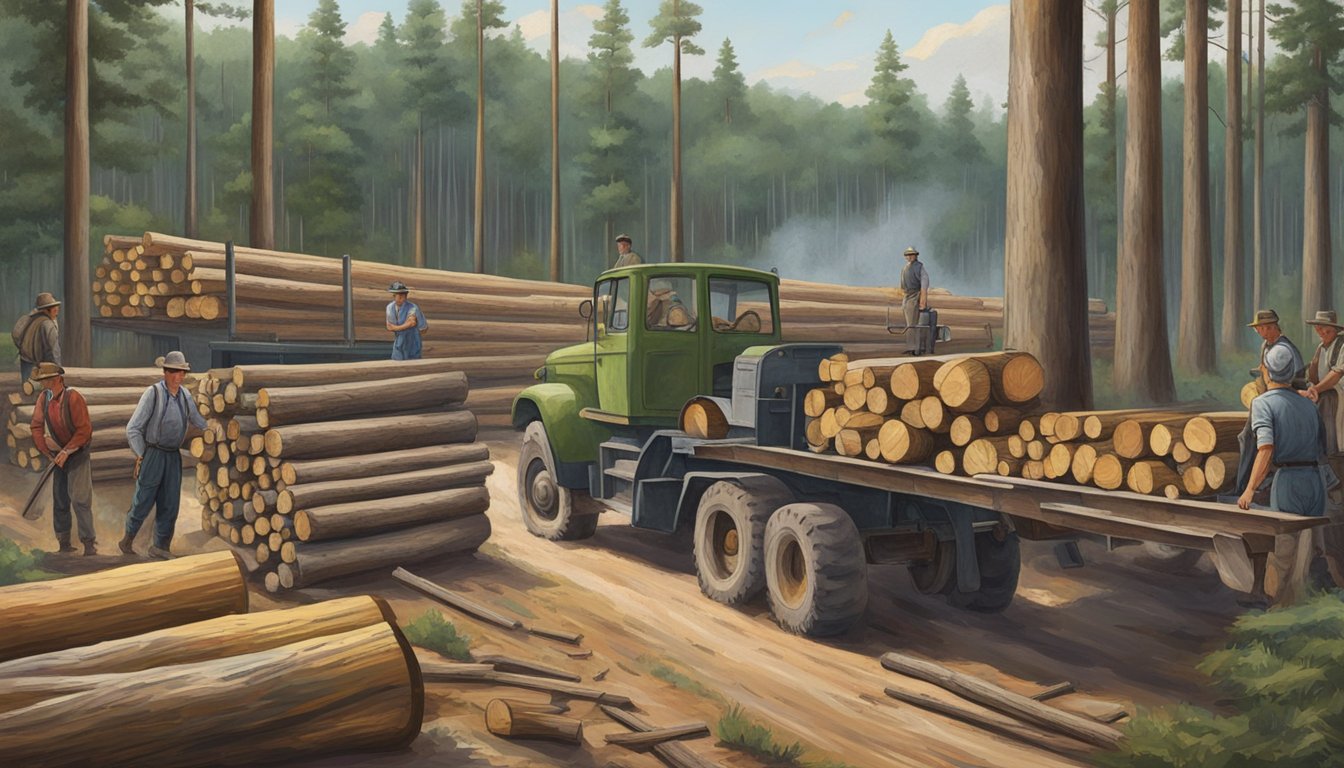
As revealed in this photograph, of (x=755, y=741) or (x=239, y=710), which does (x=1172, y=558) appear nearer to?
(x=755, y=741)

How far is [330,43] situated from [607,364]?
3739 cm

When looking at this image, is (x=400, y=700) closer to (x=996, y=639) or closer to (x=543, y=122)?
(x=996, y=639)

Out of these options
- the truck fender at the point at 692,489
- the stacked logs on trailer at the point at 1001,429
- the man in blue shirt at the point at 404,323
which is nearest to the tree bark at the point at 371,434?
the truck fender at the point at 692,489

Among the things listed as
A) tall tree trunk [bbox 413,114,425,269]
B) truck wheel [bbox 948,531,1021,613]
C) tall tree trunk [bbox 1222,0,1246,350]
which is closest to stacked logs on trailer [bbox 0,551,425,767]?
truck wheel [bbox 948,531,1021,613]

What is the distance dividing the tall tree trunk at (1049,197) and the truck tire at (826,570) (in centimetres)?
301

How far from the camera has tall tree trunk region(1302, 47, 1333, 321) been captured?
28.6 metres

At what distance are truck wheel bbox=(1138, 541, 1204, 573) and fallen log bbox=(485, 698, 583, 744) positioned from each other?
6.43 metres

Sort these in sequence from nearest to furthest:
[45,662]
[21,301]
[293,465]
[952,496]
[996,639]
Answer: [45,662] → [952,496] → [996,639] → [293,465] → [21,301]

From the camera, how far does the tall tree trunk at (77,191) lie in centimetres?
1578

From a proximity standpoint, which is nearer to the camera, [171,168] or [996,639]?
[996,639]

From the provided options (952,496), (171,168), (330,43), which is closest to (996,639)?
(952,496)

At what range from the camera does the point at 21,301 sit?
122ft

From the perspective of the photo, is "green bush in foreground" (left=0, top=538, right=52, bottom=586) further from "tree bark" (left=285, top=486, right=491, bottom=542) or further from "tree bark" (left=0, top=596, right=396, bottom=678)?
"tree bark" (left=0, top=596, right=396, bottom=678)

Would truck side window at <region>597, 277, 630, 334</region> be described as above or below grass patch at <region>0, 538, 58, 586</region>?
above
